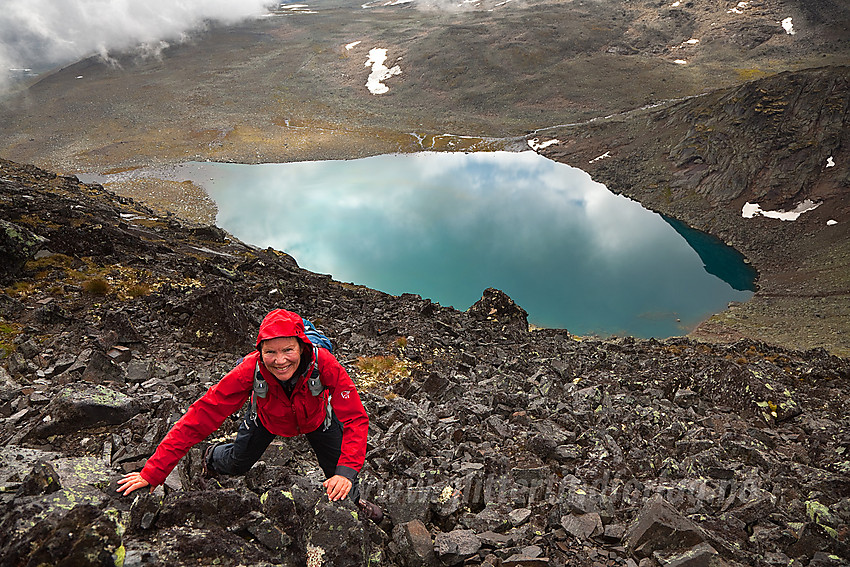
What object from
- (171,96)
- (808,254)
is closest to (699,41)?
(808,254)

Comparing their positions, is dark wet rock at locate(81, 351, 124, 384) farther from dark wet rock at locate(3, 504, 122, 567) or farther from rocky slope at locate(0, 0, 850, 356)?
rocky slope at locate(0, 0, 850, 356)

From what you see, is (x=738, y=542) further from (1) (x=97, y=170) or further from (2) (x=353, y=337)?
(1) (x=97, y=170)

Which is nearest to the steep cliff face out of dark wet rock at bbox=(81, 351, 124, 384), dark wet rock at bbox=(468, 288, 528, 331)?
dark wet rock at bbox=(468, 288, 528, 331)

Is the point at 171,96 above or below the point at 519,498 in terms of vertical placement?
above

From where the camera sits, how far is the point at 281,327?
198 inches

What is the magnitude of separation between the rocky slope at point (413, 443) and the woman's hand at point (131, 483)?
11 centimetres

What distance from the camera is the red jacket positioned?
509cm

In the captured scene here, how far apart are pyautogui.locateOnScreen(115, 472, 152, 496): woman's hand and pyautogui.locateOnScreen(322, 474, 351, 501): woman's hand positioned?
1.91 metres

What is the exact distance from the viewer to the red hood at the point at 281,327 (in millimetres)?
4973

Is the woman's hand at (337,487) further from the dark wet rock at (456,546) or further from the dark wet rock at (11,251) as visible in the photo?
the dark wet rock at (11,251)

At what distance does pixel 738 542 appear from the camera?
25.0ft

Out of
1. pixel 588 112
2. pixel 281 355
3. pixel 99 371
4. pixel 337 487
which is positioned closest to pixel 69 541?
pixel 281 355

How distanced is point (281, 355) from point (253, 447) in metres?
1.75

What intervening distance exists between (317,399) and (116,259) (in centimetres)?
2155
